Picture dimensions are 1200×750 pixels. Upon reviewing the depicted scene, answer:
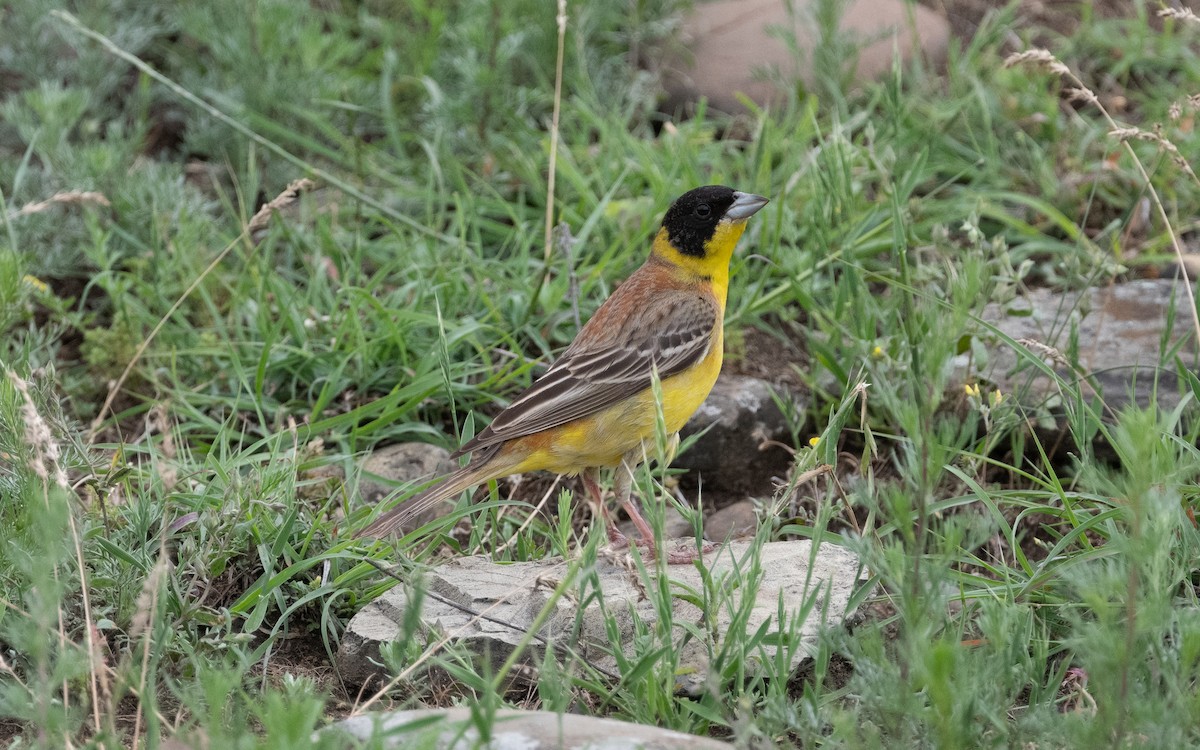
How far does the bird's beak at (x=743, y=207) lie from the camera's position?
17.6 ft

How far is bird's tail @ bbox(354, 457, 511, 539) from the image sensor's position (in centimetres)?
432

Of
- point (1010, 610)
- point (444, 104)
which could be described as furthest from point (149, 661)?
point (444, 104)

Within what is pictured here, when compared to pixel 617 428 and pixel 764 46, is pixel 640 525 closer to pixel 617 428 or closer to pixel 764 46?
pixel 617 428

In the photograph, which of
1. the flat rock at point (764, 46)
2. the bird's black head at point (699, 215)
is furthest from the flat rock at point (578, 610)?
the flat rock at point (764, 46)

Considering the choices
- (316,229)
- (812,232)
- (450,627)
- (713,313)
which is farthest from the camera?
(316,229)

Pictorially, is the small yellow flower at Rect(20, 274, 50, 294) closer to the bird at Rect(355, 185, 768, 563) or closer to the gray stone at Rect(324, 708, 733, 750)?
the bird at Rect(355, 185, 768, 563)

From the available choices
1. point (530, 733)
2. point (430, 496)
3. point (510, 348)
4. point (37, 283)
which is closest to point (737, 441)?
point (510, 348)

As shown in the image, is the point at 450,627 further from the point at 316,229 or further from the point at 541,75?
the point at 541,75

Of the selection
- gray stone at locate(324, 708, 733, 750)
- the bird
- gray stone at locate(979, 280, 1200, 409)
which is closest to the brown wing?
the bird

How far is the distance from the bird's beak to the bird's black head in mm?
22

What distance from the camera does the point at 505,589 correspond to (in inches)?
161

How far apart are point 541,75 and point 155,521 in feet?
13.6

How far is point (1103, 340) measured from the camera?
18.6 feet

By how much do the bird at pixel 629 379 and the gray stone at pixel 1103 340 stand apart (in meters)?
1.20
